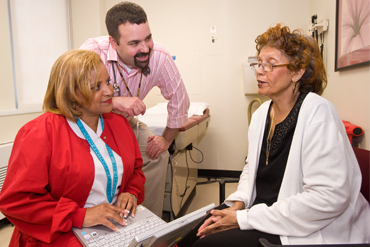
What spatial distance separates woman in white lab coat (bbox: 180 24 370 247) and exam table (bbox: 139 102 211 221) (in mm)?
723

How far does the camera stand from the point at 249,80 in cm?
293

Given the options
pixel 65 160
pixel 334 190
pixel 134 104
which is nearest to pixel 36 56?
pixel 134 104

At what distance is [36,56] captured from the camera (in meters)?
2.72

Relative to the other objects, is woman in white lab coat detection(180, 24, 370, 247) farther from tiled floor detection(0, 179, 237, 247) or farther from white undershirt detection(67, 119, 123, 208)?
tiled floor detection(0, 179, 237, 247)

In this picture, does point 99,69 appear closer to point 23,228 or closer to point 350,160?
point 23,228

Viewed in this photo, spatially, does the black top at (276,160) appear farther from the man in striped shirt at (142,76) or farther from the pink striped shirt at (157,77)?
Answer: the pink striped shirt at (157,77)

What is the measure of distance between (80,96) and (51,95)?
0.12 meters

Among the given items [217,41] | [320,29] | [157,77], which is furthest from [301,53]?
[217,41]

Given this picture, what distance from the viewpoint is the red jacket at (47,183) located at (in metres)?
0.85

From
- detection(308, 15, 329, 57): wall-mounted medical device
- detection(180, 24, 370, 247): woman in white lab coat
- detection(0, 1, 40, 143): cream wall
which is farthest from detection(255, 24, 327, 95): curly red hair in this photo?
detection(0, 1, 40, 143): cream wall

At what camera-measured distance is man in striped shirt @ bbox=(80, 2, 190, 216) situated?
4.50 feet

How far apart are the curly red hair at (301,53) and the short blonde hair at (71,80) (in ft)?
2.59

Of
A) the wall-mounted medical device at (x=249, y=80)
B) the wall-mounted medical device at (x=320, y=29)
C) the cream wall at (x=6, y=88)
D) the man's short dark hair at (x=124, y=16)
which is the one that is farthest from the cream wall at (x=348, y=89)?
the cream wall at (x=6, y=88)

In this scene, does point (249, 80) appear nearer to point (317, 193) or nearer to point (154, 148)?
point (154, 148)
